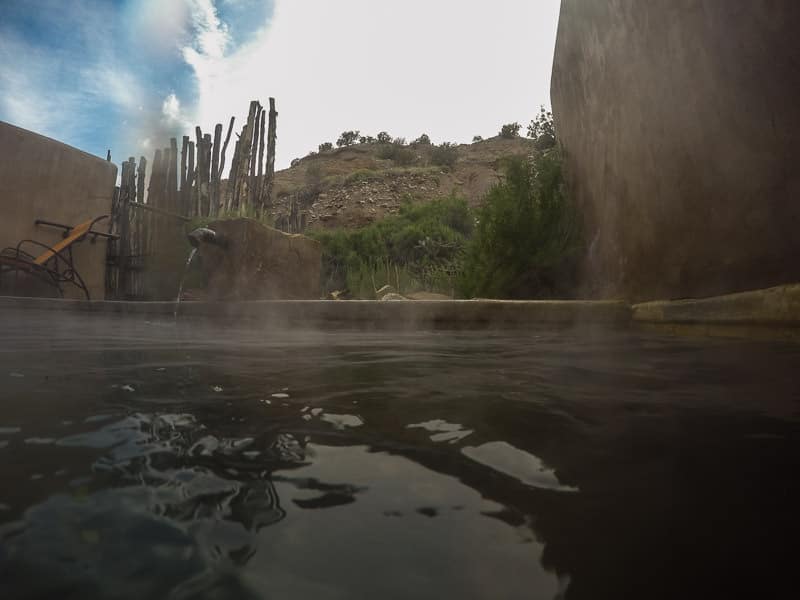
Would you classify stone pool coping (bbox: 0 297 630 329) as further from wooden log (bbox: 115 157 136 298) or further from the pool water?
wooden log (bbox: 115 157 136 298)

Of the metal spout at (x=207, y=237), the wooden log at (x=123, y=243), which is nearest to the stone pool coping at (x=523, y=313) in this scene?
the metal spout at (x=207, y=237)

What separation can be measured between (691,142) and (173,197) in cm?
873

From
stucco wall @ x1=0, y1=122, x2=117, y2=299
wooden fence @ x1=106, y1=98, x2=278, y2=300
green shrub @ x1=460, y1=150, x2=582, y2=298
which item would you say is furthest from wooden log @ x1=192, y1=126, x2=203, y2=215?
green shrub @ x1=460, y1=150, x2=582, y2=298

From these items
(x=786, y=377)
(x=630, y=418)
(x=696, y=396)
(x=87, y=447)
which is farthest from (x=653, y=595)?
(x=786, y=377)

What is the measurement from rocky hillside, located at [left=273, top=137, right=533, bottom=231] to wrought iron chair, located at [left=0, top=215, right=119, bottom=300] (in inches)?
456

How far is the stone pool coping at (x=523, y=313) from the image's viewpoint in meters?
2.80

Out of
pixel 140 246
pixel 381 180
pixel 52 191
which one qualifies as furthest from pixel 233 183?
pixel 381 180

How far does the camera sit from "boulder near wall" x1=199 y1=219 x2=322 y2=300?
573 cm

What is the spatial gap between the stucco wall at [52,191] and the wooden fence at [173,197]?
501mm

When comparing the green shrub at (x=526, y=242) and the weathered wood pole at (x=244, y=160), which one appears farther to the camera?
the weathered wood pole at (x=244, y=160)

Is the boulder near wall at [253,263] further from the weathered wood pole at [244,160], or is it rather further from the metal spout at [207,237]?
the weathered wood pole at [244,160]

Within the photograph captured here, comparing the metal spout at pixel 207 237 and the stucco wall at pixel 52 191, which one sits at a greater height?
the stucco wall at pixel 52 191

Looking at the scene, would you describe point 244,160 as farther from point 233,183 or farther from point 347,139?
point 347,139

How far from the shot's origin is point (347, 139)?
34656mm
